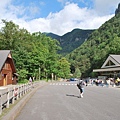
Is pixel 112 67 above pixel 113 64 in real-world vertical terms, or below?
below

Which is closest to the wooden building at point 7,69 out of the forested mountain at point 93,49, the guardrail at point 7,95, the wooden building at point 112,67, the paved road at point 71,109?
the wooden building at point 112,67


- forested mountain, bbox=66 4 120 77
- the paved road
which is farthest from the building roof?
forested mountain, bbox=66 4 120 77

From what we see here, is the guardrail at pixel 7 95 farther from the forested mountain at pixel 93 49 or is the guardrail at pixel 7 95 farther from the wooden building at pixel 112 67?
the forested mountain at pixel 93 49

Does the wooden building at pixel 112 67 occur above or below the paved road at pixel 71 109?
above

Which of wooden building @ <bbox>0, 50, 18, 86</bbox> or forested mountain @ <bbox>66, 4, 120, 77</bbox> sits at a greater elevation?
forested mountain @ <bbox>66, 4, 120, 77</bbox>

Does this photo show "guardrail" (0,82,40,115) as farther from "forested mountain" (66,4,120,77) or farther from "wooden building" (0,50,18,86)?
"forested mountain" (66,4,120,77)

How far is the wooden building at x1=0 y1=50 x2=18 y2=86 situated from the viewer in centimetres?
4319

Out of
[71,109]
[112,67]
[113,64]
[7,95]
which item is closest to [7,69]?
[112,67]

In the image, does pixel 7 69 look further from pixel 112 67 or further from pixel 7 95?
pixel 7 95

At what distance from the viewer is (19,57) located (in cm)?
5562

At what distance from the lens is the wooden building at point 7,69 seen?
142 feet

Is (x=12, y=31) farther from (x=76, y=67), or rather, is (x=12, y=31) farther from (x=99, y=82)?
(x=76, y=67)

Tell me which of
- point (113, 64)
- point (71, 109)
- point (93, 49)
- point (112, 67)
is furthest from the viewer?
point (93, 49)

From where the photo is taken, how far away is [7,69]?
47.3 m
